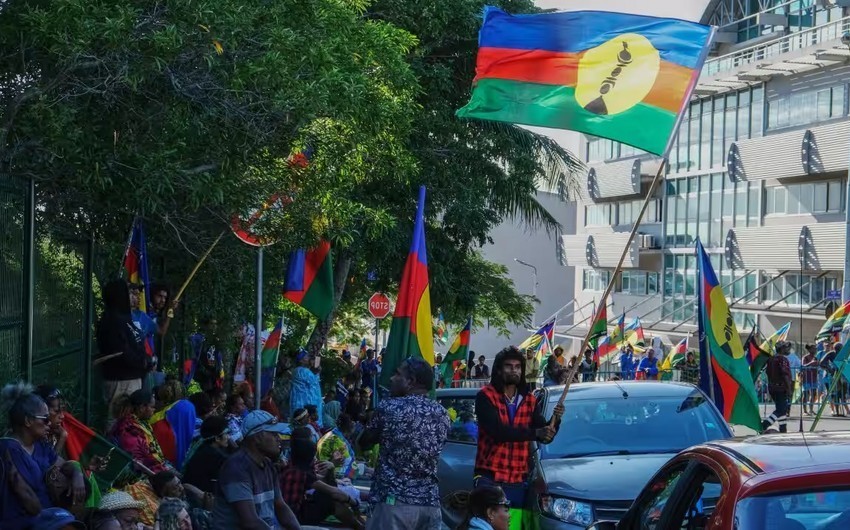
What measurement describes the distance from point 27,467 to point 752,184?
4729 centimetres

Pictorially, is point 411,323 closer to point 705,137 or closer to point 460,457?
point 460,457

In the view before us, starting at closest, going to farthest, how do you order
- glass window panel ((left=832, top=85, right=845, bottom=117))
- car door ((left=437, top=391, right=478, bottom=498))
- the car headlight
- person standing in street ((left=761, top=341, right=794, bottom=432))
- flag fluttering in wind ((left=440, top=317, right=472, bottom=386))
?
the car headlight
car door ((left=437, top=391, right=478, bottom=498))
person standing in street ((left=761, top=341, right=794, bottom=432))
flag fluttering in wind ((left=440, top=317, right=472, bottom=386))
glass window panel ((left=832, top=85, right=845, bottom=117))

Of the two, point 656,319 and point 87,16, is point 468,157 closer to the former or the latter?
point 87,16

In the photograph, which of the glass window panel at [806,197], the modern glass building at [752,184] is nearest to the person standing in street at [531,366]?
the modern glass building at [752,184]

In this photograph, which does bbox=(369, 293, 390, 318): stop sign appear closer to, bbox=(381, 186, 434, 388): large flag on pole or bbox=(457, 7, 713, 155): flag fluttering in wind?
bbox=(381, 186, 434, 388): large flag on pole

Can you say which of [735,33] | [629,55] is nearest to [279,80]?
[629,55]

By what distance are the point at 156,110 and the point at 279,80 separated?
1075 millimetres

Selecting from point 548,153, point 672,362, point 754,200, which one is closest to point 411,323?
point 548,153

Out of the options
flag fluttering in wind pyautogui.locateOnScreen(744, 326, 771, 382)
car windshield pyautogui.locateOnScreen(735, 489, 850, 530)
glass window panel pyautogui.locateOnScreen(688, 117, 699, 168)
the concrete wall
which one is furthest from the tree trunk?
the concrete wall

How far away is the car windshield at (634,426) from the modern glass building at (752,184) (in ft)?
87.0

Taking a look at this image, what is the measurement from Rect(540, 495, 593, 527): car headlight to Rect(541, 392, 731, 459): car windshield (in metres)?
0.81

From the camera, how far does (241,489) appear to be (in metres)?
7.84

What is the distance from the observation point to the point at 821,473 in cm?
501

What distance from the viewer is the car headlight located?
10078 millimetres
